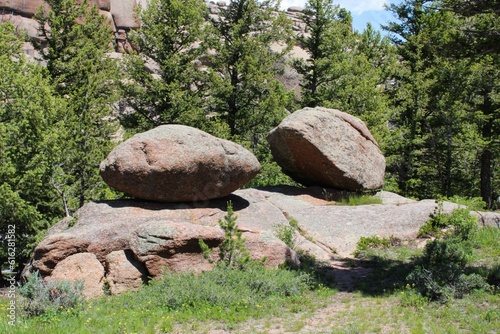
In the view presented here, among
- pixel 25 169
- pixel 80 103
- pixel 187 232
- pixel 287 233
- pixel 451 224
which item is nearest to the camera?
pixel 187 232

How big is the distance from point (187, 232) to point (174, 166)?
2446mm

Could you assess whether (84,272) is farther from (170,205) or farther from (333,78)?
(333,78)

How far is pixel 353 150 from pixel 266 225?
5.55 m

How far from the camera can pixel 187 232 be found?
1108cm

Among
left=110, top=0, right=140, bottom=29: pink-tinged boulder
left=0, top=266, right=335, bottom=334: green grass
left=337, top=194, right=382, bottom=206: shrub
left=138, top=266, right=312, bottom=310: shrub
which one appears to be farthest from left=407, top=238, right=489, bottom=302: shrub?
left=110, top=0, right=140, bottom=29: pink-tinged boulder

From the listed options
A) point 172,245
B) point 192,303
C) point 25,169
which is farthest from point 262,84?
point 192,303

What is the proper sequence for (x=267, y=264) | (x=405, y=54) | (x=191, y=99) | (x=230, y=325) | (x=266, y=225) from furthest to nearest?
(x=405, y=54) < (x=191, y=99) < (x=266, y=225) < (x=267, y=264) < (x=230, y=325)

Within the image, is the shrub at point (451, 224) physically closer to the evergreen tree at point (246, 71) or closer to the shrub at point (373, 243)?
the shrub at point (373, 243)

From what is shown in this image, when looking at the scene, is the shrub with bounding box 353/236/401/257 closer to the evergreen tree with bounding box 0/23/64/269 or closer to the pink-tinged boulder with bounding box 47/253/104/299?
the pink-tinged boulder with bounding box 47/253/104/299

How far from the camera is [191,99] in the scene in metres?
22.2

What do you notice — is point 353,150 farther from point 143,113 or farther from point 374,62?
point 374,62

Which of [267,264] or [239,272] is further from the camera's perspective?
[267,264]

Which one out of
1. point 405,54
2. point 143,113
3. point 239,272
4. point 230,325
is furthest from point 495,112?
point 230,325

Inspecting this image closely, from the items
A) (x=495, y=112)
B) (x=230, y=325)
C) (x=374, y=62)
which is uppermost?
(x=374, y=62)
